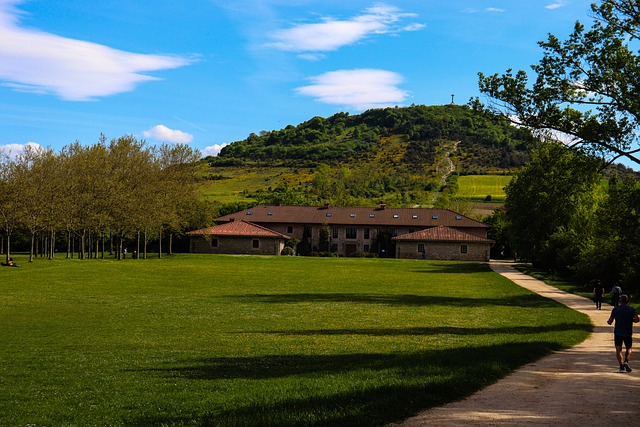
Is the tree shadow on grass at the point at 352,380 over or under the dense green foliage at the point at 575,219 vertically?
under

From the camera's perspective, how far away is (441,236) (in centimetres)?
9562

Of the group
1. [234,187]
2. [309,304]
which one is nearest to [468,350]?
[309,304]

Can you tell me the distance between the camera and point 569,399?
12.0 m

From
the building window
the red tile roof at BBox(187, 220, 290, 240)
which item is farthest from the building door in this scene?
the red tile roof at BBox(187, 220, 290, 240)

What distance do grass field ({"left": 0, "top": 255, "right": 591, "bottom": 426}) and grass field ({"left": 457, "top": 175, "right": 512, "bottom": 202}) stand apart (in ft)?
388

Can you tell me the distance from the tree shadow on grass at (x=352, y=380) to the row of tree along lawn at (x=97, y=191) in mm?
44854

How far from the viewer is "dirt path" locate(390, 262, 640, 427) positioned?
10227 mm

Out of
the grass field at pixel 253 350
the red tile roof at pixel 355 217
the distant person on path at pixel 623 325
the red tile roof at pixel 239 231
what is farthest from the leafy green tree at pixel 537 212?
the red tile roof at pixel 239 231

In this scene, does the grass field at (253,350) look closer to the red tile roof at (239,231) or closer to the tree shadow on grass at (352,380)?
the tree shadow on grass at (352,380)

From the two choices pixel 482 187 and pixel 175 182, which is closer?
pixel 175 182

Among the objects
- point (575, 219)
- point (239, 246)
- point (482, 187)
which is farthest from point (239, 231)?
point (482, 187)

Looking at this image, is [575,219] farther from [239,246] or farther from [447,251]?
[239,246]

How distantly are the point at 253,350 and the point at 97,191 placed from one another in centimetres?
5552

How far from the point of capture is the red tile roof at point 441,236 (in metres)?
94.8
